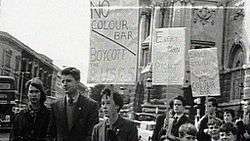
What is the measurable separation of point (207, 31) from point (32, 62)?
9.46ft

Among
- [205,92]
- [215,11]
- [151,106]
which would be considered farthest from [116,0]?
[215,11]

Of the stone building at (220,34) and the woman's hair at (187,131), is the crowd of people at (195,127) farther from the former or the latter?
the stone building at (220,34)

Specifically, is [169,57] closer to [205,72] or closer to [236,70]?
[205,72]

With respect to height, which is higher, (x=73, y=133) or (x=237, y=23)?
(x=237, y=23)

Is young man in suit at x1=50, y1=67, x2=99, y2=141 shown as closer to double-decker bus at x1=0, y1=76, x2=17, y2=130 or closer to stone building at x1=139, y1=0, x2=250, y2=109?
stone building at x1=139, y1=0, x2=250, y2=109

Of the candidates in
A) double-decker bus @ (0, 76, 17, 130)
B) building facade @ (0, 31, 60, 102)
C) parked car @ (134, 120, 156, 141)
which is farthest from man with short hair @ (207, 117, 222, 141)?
double-decker bus @ (0, 76, 17, 130)

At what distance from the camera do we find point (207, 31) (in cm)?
869

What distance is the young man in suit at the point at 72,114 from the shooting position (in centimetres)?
426

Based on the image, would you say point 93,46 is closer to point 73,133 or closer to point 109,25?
point 109,25

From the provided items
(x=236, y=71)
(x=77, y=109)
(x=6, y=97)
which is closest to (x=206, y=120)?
(x=77, y=109)

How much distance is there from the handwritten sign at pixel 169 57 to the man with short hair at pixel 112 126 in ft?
3.21

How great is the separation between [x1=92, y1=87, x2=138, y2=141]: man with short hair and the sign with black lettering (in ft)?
1.63

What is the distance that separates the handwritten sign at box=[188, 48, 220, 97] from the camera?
5242 millimetres

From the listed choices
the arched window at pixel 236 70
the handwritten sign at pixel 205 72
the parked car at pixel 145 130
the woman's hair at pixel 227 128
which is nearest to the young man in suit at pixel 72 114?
the woman's hair at pixel 227 128
